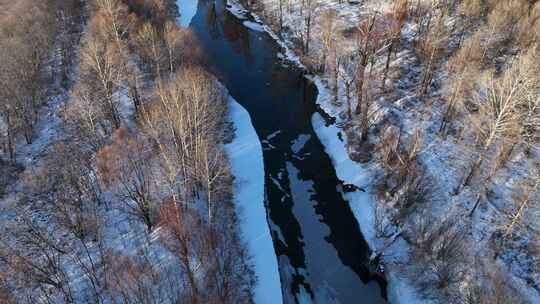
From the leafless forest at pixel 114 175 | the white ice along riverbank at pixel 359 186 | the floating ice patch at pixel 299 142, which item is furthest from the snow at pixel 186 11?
the floating ice patch at pixel 299 142

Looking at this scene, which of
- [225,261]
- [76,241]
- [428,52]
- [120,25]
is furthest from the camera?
[120,25]

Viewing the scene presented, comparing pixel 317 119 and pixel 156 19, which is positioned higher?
pixel 156 19

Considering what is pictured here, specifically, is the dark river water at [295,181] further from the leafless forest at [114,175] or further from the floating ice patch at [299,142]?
the leafless forest at [114,175]

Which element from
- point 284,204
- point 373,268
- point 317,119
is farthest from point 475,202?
point 317,119

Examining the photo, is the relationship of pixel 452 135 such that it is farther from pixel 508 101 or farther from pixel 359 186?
pixel 359 186

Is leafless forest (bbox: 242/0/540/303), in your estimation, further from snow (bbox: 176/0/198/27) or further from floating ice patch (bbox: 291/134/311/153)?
snow (bbox: 176/0/198/27)

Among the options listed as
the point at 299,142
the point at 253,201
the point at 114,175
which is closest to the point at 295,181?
the point at 253,201

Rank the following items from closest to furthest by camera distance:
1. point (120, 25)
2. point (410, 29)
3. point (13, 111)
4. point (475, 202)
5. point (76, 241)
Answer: point (76, 241), point (475, 202), point (13, 111), point (120, 25), point (410, 29)

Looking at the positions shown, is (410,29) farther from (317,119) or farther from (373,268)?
(373,268)
